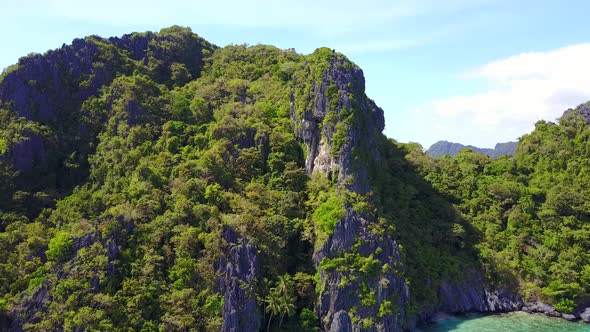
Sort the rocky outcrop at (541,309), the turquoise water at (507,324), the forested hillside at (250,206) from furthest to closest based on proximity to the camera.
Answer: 1. the rocky outcrop at (541,309)
2. the turquoise water at (507,324)
3. the forested hillside at (250,206)

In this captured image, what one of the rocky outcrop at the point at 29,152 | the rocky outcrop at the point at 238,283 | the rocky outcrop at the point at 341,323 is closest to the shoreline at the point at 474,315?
the rocky outcrop at the point at 341,323

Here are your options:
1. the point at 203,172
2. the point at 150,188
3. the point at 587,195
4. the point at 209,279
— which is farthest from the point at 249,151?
the point at 587,195

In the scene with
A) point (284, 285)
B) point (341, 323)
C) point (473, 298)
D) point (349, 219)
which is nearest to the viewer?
point (341, 323)

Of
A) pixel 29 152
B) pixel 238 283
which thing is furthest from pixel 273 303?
pixel 29 152

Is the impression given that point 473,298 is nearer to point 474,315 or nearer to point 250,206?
point 474,315

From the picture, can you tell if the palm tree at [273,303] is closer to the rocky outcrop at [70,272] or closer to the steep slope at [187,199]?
the steep slope at [187,199]

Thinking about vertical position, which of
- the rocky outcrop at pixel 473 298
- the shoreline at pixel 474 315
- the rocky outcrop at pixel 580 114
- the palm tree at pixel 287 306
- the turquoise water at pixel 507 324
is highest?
the rocky outcrop at pixel 580 114

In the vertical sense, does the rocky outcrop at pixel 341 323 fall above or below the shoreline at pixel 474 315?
above
